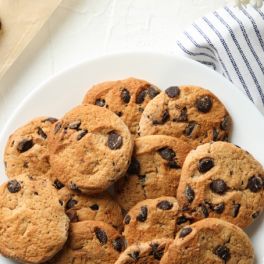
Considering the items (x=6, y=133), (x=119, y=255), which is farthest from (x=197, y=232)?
(x=6, y=133)

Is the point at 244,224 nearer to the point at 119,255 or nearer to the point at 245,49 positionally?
the point at 119,255

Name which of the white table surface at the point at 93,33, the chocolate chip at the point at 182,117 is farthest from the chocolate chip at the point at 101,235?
the white table surface at the point at 93,33

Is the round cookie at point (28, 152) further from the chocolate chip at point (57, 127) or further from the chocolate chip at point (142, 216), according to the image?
the chocolate chip at point (142, 216)

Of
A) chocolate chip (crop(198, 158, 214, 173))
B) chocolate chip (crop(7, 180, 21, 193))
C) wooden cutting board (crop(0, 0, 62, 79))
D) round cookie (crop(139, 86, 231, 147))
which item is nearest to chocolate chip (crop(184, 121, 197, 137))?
round cookie (crop(139, 86, 231, 147))

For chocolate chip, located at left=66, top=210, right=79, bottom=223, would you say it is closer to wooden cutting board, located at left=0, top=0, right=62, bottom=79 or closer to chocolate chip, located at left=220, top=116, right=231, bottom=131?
chocolate chip, located at left=220, top=116, right=231, bottom=131

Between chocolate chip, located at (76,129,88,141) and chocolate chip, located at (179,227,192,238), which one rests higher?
chocolate chip, located at (76,129,88,141)

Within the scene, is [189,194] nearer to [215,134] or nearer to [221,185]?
[221,185]

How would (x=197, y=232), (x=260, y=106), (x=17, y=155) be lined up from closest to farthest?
(x=197, y=232), (x=17, y=155), (x=260, y=106)
